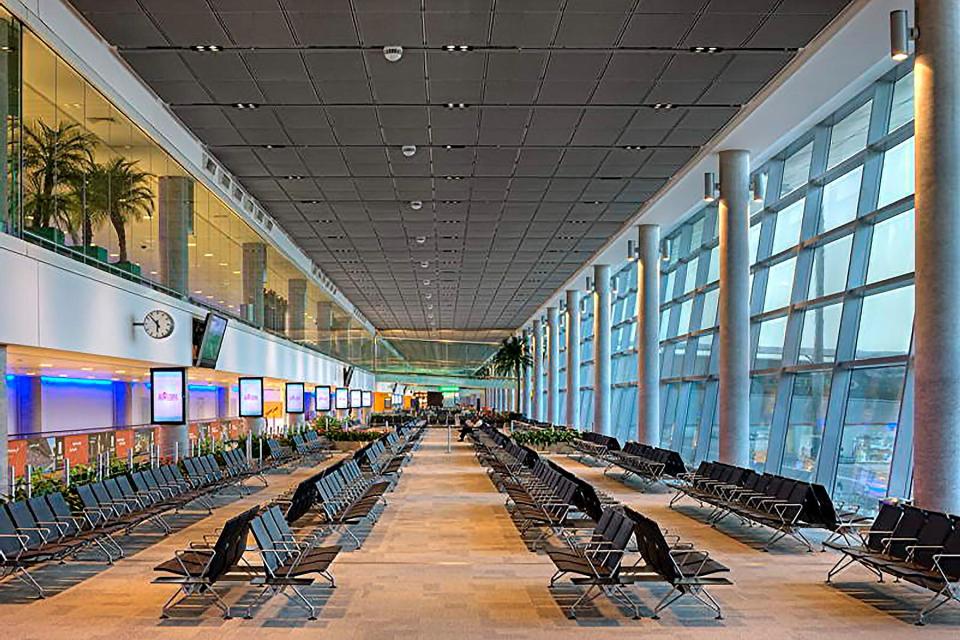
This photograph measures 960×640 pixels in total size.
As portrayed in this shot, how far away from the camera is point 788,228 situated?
18531 millimetres

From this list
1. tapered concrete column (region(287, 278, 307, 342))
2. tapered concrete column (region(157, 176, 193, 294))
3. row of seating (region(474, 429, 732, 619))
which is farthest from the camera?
tapered concrete column (region(287, 278, 307, 342))

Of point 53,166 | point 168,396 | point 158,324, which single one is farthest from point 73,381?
point 53,166

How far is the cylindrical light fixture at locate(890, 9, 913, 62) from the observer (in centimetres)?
958

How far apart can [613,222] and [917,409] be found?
49.1 ft

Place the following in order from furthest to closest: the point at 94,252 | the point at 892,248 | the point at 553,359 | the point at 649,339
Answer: the point at 553,359 → the point at 649,339 → the point at 892,248 → the point at 94,252

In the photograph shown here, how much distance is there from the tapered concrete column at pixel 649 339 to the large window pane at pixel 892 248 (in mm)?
10128

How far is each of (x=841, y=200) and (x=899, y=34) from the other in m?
6.61

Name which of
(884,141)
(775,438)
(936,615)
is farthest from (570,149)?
(936,615)

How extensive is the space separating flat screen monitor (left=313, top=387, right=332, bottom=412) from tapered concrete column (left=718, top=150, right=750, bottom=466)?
63.5ft

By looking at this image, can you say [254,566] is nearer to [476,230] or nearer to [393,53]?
[393,53]

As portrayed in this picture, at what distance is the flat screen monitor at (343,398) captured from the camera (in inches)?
1591

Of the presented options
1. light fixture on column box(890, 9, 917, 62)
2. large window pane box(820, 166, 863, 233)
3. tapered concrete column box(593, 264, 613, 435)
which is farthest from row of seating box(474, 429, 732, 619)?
tapered concrete column box(593, 264, 613, 435)

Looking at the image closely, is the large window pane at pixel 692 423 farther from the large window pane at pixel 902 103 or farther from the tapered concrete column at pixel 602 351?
the large window pane at pixel 902 103

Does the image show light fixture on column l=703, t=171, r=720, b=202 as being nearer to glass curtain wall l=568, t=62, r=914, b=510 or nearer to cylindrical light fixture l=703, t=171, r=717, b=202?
cylindrical light fixture l=703, t=171, r=717, b=202
